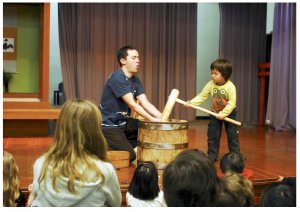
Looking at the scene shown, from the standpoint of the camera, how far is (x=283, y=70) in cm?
761

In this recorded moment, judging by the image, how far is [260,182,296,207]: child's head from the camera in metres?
1.67

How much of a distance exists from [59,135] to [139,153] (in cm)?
183

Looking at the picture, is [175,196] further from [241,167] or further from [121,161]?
[121,161]

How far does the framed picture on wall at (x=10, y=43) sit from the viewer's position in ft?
21.2

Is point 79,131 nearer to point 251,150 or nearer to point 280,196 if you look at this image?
point 280,196

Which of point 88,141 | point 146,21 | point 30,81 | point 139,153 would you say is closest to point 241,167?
point 139,153

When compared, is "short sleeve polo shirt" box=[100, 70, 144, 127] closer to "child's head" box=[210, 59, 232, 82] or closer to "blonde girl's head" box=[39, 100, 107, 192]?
"child's head" box=[210, 59, 232, 82]

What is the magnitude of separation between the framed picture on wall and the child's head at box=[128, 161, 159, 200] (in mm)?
4567

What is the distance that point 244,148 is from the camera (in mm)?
5184

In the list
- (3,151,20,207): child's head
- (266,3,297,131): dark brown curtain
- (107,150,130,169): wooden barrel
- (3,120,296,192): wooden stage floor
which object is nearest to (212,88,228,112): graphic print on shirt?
(3,120,296,192): wooden stage floor

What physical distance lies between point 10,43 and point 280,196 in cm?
551

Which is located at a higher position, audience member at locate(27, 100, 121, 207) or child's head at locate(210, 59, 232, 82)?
child's head at locate(210, 59, 232, 82)

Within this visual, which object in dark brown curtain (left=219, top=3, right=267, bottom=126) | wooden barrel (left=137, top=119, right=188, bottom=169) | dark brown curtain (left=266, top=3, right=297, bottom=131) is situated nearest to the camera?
wooden barrel (left=137, top=119, right=188, bottom=169)

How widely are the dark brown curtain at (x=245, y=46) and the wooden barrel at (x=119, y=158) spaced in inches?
205
